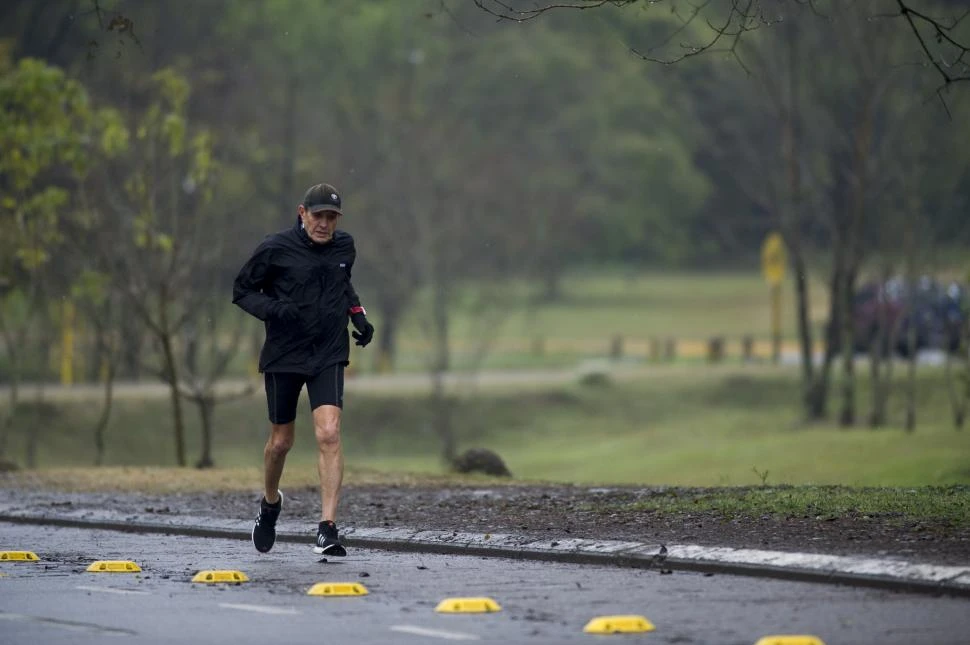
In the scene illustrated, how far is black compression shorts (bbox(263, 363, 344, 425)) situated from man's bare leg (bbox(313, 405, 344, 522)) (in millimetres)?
66

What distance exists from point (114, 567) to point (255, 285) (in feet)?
6.05

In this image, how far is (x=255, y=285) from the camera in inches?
470

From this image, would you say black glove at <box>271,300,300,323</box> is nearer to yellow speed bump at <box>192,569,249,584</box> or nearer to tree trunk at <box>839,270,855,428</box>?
yellow speed bump at <box>192,569,249,584</box>

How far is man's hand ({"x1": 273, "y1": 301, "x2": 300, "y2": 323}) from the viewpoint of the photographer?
11.7 m

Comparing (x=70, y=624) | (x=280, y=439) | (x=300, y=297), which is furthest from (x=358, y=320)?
(x=70, y=624)

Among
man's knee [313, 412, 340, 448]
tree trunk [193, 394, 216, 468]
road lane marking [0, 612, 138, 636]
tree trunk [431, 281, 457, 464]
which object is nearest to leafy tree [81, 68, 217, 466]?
tree trunk [193, 394, 216, 468]

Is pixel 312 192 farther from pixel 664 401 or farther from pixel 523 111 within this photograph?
pixel 523 111

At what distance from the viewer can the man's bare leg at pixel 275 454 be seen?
12133mm

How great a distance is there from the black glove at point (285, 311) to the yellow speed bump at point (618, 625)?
12.0 ft

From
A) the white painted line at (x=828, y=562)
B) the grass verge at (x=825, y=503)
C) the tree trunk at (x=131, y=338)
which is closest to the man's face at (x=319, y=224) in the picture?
the white painted line at (x=828, y=562)

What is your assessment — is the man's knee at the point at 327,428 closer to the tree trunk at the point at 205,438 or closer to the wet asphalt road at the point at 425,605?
the wet asphalt road at the point at 425,605

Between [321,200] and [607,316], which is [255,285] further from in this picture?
[607,316]

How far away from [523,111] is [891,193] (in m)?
36.2

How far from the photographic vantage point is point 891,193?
136 feet
